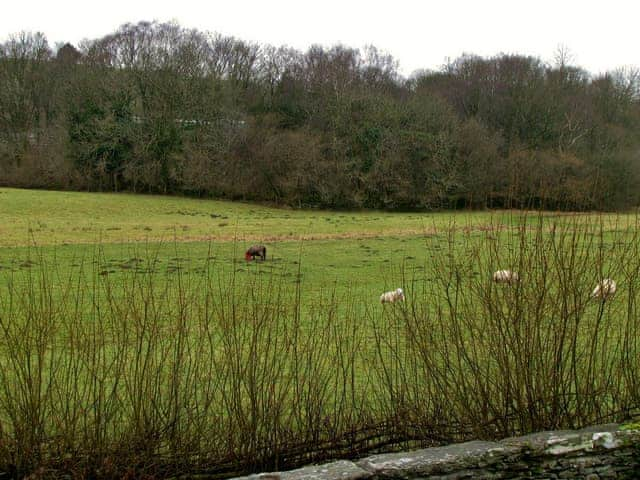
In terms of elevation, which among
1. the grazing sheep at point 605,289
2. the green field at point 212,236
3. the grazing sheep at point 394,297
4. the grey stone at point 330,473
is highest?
the grazing sheep at point 605,289

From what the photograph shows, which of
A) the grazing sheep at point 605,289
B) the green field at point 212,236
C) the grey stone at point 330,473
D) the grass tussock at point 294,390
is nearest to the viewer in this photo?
the grey stone at point 330,473

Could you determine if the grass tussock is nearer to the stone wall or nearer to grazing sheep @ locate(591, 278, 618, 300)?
grazing sheep @ locate(591, 278, 618, 300)

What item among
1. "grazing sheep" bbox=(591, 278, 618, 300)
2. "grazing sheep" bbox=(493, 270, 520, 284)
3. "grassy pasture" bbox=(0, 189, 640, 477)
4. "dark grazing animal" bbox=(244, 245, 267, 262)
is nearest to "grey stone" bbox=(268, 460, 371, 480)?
"grassy pasture" bbox=(0, 189, 640, 477)

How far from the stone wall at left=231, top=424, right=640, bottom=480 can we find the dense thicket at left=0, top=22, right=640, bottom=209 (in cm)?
4371

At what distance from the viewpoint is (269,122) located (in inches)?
2462

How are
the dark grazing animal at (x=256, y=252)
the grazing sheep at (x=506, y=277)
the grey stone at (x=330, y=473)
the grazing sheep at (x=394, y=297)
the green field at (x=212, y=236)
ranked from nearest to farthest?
the grey stone at (x=330, y=473) < the grazing sheep at (x=506, y=277) < the grazing sheep at (x=394, y=297) < the green field at (x=212, y=236) < the dark grazing animal at (x=256, y=252)

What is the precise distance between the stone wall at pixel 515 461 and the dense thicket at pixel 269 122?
143 feet

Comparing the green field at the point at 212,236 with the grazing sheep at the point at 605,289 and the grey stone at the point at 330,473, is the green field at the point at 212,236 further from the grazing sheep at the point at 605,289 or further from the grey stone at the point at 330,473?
the grey stone at the point at 330,473

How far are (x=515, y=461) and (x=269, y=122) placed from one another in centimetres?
5936

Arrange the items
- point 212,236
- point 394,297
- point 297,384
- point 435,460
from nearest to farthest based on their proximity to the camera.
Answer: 1. point 435,460
2. point 297,384
3. point 394,297
4. point 212,236

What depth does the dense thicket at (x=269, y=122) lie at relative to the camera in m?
56.0

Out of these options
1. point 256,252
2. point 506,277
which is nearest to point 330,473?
point 506,277

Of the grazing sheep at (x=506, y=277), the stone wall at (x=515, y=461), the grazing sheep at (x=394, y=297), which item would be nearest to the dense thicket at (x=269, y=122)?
the grazing sheep at (x=394, y=297)

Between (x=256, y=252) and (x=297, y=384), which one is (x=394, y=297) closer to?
(x=297, y=384)
